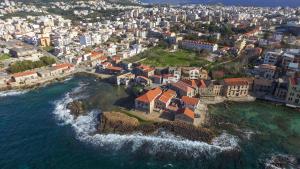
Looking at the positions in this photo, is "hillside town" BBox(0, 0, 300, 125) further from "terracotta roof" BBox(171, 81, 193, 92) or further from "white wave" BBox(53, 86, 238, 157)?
"white wave" BBox(53, 86, 238, 157)

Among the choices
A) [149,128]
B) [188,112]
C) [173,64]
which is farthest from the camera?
[173,64]

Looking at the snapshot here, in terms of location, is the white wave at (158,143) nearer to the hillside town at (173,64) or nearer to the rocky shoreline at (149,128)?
the rocky shoreline at (149,128)

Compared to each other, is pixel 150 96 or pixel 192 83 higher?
pixel 192 83

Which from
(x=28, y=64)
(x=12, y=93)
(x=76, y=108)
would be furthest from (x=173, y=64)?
(x=12, y=93)

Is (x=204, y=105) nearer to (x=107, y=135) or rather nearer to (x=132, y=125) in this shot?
(x=132, y=125)

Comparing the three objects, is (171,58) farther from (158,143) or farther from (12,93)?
(12,93)

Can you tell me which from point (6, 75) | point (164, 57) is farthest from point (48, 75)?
point (164, 57)

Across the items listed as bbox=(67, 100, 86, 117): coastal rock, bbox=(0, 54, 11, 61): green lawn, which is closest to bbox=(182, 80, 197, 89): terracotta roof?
bbox=(67, 100, 86, 117): coastal rock
